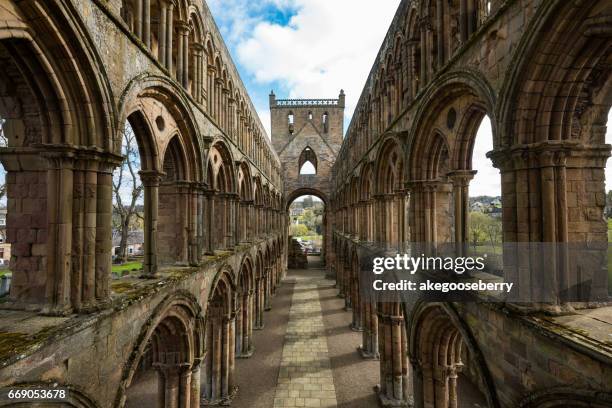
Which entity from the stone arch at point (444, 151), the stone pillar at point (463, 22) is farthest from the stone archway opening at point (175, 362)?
the stone pillar at point (463, 22)

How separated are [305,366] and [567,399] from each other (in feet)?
38.3

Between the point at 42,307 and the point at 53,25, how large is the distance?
3.64 metres

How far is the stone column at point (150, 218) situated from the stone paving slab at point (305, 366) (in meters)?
7.15

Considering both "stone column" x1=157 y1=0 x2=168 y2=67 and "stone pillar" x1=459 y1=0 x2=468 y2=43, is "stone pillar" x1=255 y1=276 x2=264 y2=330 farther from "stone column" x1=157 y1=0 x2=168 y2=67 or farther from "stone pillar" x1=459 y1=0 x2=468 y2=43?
"stone pillar" x1=459 y1=0 x2=468 y2=43

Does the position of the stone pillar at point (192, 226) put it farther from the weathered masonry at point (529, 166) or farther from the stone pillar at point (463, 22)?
the stone pillar at point (463, 22)

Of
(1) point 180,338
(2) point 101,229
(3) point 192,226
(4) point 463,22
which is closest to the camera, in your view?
(2) point 101,229

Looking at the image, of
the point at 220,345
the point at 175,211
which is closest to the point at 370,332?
the point at 220,345

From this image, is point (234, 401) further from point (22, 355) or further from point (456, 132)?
point (456, 132)

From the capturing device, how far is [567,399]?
12.4 ft

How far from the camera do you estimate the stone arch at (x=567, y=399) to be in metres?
3.40

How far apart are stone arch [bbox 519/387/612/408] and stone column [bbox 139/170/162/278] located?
6872 millimetres

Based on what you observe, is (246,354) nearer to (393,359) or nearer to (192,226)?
(393,359)

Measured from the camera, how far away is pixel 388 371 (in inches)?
441

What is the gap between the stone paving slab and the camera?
459 inches
